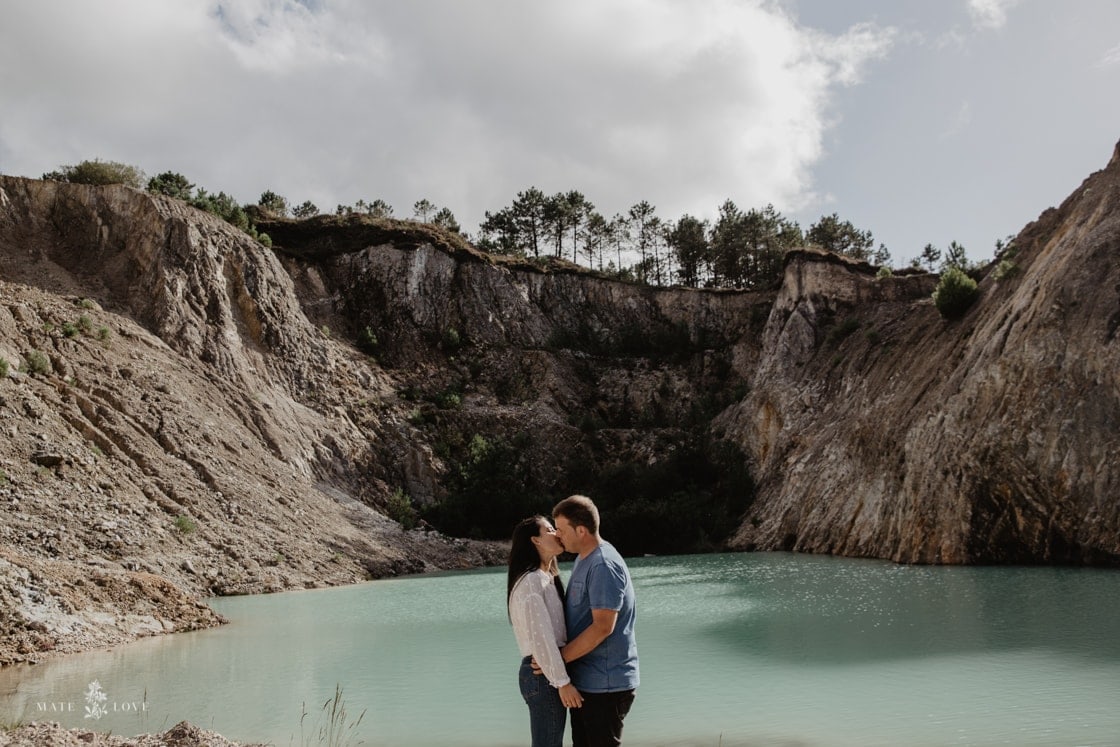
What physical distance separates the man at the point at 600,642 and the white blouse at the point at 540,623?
89mm

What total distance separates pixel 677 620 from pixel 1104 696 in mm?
8609

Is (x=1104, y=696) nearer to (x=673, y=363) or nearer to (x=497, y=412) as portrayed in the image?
(x=497, y=412)

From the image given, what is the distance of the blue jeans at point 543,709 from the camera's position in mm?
4461

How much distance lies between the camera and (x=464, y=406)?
46.9m

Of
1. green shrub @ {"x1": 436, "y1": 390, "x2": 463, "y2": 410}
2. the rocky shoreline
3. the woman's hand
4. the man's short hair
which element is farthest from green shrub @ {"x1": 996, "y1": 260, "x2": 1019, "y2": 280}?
the rocky shoreline

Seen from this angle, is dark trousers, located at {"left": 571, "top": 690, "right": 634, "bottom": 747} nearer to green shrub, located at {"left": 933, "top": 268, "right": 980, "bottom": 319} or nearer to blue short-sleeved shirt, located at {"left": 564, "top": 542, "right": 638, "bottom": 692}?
blue short-sleeved shirt, located at {"left": 564, "top": 542, "right": 638, "bottom": 692}

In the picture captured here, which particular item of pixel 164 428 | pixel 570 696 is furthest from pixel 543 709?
pixel 164 428

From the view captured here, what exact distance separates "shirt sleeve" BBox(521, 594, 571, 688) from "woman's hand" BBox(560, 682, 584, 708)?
43 millimetres

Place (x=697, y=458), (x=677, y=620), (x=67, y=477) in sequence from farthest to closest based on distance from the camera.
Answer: (x=697, y=458)
(x=67, y=477)
(x=677, y=620)

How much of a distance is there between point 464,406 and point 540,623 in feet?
141

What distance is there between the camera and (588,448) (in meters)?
46.8

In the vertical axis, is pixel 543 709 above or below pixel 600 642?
below

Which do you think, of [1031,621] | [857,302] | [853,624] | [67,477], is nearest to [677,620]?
[853,624]

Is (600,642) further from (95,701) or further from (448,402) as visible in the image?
(448,402)
